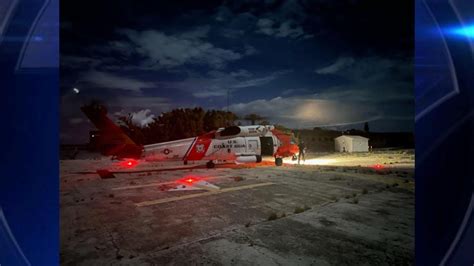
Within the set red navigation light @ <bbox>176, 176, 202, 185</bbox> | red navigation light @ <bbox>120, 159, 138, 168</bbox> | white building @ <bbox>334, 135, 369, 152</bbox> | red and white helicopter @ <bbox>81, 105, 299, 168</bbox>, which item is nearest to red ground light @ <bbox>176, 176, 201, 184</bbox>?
red navigation light @ <bbox>176, 176, 202, 185</bbox>

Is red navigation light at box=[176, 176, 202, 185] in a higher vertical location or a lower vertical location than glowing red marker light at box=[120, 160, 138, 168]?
lower

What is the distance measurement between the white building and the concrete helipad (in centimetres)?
22

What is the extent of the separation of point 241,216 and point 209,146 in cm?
80

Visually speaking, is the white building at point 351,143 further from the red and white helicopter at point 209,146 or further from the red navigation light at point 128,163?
the red navigation light at point 128,163

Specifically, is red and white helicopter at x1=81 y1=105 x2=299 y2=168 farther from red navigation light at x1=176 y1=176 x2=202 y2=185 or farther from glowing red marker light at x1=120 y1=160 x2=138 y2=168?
red navigation light at x1=176 y1=176 x2=202 y2=185

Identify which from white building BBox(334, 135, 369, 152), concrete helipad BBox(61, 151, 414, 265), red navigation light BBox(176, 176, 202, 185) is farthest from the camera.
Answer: white building BBox(334, 135, 369, 152)

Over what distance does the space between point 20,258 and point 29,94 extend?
134cm

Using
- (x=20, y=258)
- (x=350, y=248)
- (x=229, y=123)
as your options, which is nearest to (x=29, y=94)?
(x=20, y=258)

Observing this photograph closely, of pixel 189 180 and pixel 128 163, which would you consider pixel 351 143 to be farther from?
pixel 128 163

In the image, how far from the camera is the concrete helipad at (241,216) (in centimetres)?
214

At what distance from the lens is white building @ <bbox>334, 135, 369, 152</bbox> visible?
289 centimetres

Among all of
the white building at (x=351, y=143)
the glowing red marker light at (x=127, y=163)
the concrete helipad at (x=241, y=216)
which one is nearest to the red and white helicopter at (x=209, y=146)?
the glowing red marker light at (x=127, y=163)

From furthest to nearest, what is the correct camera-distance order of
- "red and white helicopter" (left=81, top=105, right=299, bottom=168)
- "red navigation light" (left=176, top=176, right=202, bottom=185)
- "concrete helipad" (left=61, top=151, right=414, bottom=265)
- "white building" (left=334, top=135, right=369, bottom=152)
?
"white building" (left=334, top=135, right=369, bottom=152), "red navigation light" (left=176, top=176, right=202, bottom=185), "red and white helicopter" (left=81, top=105, right=299, bottom=168), "concrete helipad" (left=61, top=151, right=414, bottom=265)

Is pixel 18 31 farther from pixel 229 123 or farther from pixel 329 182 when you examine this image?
pixel 329 182
